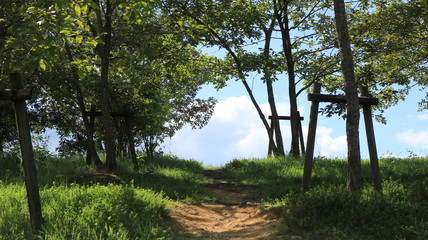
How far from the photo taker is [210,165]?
71.9 ft

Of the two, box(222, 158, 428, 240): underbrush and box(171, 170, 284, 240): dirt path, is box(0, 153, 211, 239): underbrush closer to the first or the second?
box(171, 170, 284, 240): dirt path

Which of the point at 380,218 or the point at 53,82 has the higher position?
the point at 53,82

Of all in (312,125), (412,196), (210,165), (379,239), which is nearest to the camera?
(379,239)

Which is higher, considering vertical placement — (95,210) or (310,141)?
(310,141)

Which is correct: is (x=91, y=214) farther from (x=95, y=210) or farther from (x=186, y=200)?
(x=186, y=200)

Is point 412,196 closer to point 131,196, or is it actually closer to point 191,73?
point 131,196

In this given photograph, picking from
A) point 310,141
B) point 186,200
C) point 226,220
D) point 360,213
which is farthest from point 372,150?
point 186,200

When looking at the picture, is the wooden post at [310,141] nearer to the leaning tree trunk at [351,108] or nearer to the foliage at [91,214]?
the leaning tree trunk at [351,108]

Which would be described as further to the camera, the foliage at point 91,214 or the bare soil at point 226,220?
the bare soil at point 226,220

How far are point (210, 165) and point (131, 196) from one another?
13954mm

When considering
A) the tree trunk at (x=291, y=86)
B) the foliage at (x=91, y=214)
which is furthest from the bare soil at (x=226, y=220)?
the tree trunk at (x=291, y=86)

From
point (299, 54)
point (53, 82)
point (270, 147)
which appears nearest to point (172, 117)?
point (270, 147)

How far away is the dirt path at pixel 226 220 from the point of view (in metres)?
7.36

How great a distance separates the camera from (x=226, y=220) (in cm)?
912
